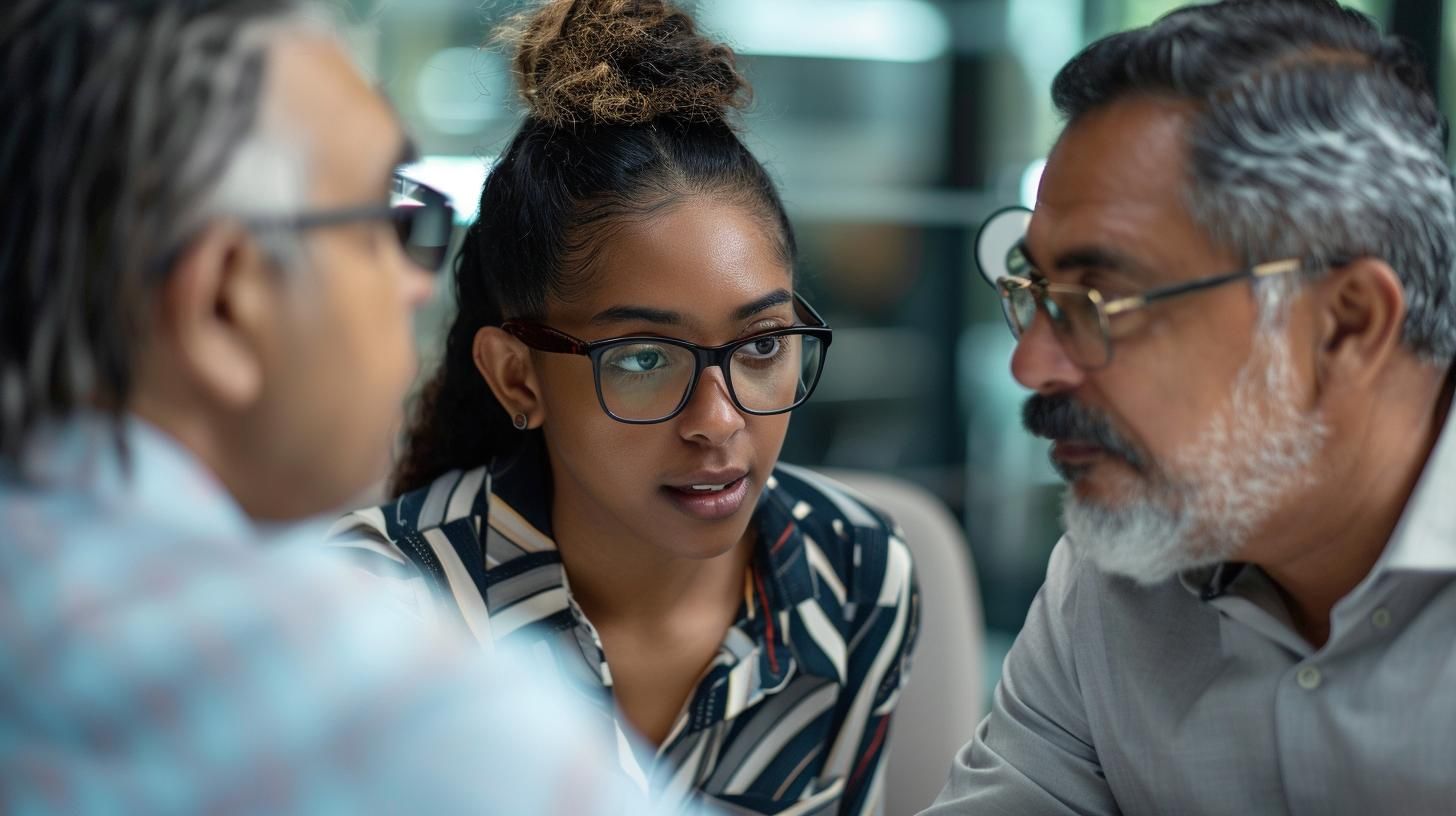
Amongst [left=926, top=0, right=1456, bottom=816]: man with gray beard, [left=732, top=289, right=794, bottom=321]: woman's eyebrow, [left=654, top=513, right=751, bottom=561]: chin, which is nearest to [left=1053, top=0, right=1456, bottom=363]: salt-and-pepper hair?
[left=926, top=0, right=1456, bottom=816]: man with gray beard

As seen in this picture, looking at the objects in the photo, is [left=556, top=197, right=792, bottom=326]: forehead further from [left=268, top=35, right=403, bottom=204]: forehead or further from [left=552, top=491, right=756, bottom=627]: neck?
[left=268, top=35, right=403, bottom=204]: forehead

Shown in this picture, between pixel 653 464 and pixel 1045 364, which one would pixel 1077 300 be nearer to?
pixel 1045 364

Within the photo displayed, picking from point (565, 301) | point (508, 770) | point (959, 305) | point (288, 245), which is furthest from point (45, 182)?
point (959, 305)

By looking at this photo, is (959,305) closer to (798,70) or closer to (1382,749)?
(798,70)

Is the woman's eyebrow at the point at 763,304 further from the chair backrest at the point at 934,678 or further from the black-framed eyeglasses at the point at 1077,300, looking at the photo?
the chair backrest at the point at 934,678

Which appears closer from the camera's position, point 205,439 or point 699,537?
point 205,439

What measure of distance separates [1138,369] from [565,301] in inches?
25.1

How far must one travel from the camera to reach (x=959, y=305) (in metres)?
4.58

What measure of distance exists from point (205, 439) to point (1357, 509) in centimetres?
96

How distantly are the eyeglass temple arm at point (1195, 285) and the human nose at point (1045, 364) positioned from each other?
0.20ft

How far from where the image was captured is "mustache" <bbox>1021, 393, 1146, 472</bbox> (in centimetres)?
117

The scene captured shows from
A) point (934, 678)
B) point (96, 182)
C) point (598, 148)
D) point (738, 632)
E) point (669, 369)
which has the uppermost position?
point (96, 182)

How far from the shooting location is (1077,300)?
Answer: 1.16m

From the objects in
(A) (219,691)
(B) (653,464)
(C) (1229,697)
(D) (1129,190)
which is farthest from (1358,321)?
(A) (219,691)
